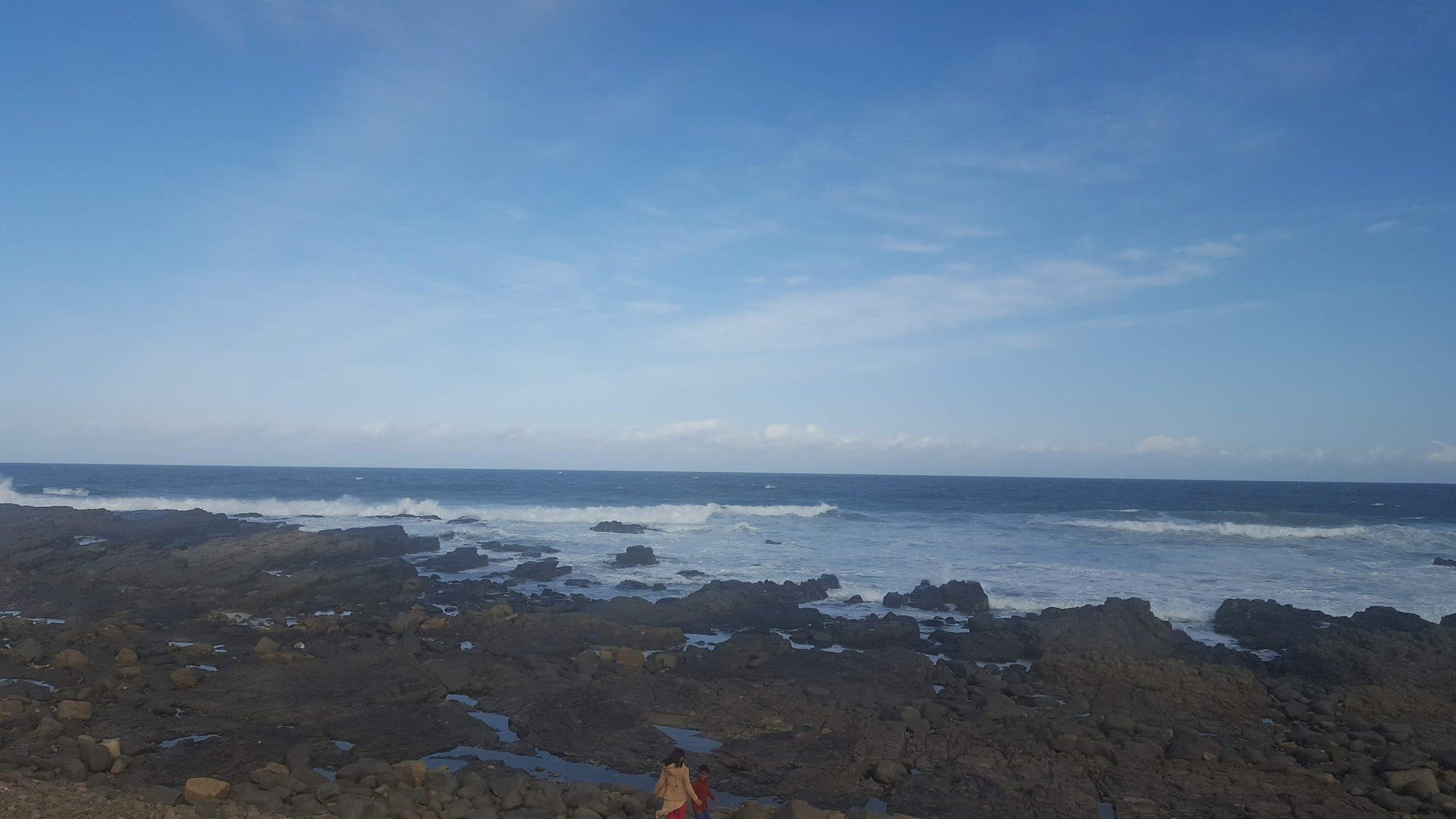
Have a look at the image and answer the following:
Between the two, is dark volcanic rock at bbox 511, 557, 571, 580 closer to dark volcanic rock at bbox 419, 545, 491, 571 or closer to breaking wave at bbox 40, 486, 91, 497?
dark volcanic rock at bbox 419, 545, 491, 571

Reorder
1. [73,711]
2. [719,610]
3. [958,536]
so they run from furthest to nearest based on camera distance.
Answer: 1. [958,536]
2. [719,610]
3. [73,711]

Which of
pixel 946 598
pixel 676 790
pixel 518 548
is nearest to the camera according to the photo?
pixel 676 790

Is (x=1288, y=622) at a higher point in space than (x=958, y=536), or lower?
lower

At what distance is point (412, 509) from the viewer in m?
54.7

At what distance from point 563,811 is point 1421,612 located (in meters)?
22.8

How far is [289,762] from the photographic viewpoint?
30.5 ft

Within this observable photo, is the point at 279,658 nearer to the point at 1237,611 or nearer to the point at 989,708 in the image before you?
the point at 989,708

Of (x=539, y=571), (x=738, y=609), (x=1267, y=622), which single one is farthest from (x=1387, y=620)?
(x=539, y=571)

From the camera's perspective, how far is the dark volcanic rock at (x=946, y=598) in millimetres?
20984

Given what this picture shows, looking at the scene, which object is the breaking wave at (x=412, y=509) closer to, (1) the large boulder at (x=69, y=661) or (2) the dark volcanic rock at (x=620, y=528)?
(2) the dark volcanic rock at (x=620, y=528)

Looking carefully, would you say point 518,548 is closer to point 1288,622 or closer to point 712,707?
point 712,707

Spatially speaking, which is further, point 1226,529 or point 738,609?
point 1226,529

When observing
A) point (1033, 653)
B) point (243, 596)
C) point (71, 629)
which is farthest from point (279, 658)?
point (1033, 653)

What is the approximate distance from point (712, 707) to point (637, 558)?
17.2 m
